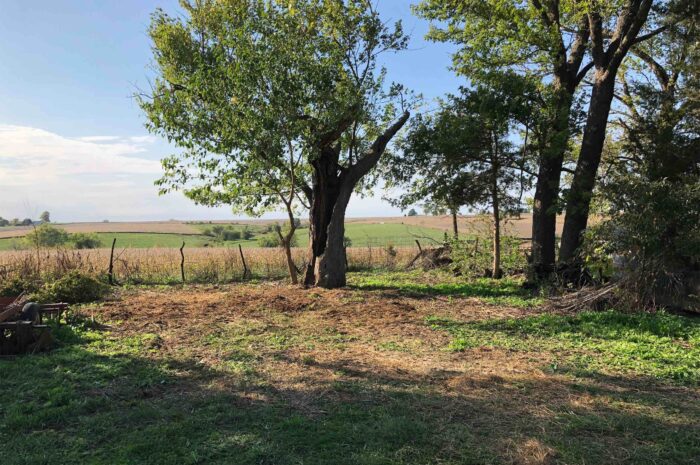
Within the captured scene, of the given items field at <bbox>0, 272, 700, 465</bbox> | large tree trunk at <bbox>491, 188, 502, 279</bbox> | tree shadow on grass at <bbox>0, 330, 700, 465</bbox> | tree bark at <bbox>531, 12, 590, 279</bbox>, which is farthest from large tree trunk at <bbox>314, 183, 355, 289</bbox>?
tree shadow on grass at <bbox>0, 330, 700, 465</bbox>

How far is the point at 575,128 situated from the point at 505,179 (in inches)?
89.0

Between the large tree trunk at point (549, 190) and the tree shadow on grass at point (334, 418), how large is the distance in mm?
8143

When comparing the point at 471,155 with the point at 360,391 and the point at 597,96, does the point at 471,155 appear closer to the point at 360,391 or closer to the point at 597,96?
the point at 597,96

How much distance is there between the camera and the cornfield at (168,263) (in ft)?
46.9

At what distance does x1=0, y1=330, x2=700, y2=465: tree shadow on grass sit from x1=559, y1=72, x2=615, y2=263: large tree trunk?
7422mm

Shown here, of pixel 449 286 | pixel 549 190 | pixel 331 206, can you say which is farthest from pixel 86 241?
pixel 549 190

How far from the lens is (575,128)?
1273cm

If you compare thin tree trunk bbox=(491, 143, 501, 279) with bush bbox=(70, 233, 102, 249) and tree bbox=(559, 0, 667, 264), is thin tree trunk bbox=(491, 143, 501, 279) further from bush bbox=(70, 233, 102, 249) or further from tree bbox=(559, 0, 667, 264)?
bush bbox=(70, 233, 102, 249)

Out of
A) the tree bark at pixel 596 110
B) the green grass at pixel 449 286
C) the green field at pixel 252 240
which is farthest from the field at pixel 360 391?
the green field at pixel 252 240

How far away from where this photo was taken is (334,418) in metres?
4.15

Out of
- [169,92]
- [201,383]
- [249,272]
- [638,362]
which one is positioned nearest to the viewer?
[201,383]

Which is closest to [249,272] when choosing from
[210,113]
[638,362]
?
[210,113]

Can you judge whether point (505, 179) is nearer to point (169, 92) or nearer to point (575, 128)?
point (575, 128)

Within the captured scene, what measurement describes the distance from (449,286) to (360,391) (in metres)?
8.87
